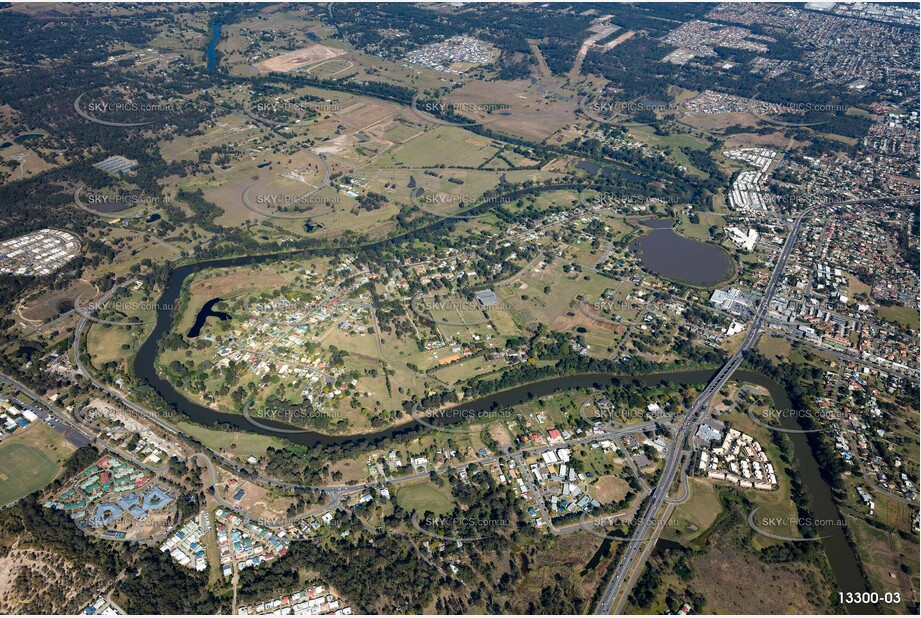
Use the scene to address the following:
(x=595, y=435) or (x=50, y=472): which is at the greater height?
(x=595, y=435)

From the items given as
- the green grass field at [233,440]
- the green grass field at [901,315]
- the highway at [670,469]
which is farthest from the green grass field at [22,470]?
the green grass field at [901,315]

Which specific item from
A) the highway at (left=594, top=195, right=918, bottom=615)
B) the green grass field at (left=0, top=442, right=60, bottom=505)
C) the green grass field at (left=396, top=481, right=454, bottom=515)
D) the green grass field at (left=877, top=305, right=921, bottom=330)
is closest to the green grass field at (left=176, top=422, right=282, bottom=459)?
the green grass field at (left=0, top=442, right=60, bottom=505)

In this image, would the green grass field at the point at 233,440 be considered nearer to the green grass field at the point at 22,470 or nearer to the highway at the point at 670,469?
the green grass field at the point at 22,470

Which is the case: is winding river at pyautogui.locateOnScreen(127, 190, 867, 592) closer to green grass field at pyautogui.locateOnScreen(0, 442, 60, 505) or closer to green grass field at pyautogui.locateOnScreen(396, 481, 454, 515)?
green grass field at pyautogui.locateOnScreen(396, 481, 454, 515)

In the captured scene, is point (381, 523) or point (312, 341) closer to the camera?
point (381, 523)

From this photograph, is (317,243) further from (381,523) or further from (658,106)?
(658,106)

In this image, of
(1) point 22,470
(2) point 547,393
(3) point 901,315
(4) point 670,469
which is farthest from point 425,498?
(3) point 901,315

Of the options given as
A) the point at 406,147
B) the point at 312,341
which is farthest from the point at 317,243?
the point at 406,147
